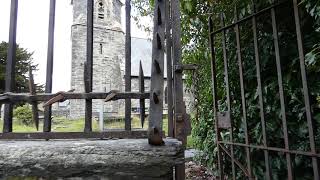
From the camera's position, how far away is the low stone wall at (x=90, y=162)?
1.30m

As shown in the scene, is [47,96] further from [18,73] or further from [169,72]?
[18,73]

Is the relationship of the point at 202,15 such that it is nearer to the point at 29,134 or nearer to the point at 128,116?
the point at 128,116

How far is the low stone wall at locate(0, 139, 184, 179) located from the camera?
130 cm

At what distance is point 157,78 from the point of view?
1356mm

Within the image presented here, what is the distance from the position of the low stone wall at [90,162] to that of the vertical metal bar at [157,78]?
0.13 metres

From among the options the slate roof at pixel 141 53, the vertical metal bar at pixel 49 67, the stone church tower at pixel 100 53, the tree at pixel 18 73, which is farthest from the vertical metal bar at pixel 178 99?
the slate roof at pixel 141 53

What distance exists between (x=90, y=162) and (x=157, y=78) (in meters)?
0.46

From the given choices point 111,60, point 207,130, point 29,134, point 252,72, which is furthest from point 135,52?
point 29,134

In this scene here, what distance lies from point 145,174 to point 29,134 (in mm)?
802

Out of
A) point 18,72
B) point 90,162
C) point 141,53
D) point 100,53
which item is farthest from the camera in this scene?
point 141,53

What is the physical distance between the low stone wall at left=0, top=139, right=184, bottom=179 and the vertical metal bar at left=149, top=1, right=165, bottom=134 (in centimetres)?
13

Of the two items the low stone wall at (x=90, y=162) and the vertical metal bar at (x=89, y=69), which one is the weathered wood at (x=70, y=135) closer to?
the vertical metal bar at (x=89, y=69)

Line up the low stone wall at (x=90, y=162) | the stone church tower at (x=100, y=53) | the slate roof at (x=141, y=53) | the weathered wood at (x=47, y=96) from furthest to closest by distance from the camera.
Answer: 1. the slate roof at (x=141, y=53)
2. the stone church tower at (x=100, y=53)
3. the weathered wood at (x=47, y=96)
4. the low stone wall at (x=90, y=162)

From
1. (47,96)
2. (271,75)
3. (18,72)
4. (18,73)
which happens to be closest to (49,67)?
(47,96)
